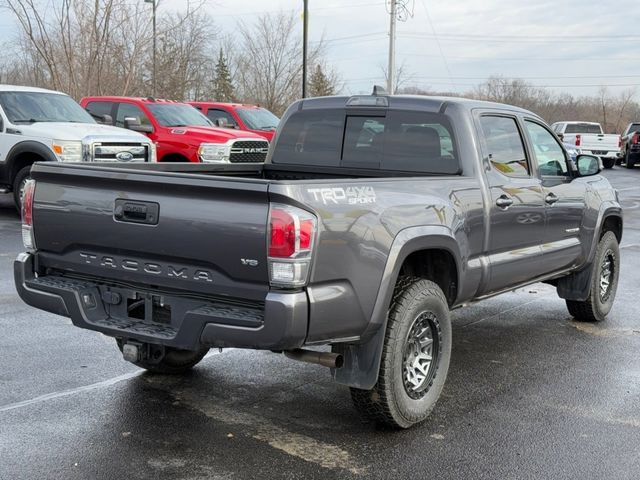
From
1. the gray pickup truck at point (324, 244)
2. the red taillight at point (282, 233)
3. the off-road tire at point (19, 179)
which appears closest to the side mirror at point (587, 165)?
the gray pickup truck at point (324, 244)

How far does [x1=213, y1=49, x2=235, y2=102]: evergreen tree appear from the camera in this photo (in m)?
53.7

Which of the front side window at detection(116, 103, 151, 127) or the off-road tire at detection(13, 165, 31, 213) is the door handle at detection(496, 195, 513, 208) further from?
the front side window at detection(116, 103, 151, 127)

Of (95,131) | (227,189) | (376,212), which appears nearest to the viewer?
(227,189)

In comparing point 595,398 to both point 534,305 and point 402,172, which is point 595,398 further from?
point 534,305

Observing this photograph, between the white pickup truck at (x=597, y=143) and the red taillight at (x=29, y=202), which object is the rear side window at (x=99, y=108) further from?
the white pickup truck at (x=597, y=143)

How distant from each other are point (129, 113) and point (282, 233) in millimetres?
12503

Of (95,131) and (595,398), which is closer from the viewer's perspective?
(595,398)

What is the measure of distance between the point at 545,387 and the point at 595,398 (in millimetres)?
340

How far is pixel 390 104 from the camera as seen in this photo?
5340 mm

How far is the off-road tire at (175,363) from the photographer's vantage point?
5.10 meters

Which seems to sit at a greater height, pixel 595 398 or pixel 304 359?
pixel 304 359

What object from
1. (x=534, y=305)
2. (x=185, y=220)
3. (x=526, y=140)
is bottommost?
(x=534, y=305)

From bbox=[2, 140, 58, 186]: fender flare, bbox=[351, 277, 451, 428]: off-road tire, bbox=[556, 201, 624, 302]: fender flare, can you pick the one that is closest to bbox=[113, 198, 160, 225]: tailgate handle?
bbox=[351, 277, 451, 428]: off-road tire

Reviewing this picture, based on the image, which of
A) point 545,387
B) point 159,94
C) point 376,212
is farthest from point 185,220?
point 159,94
